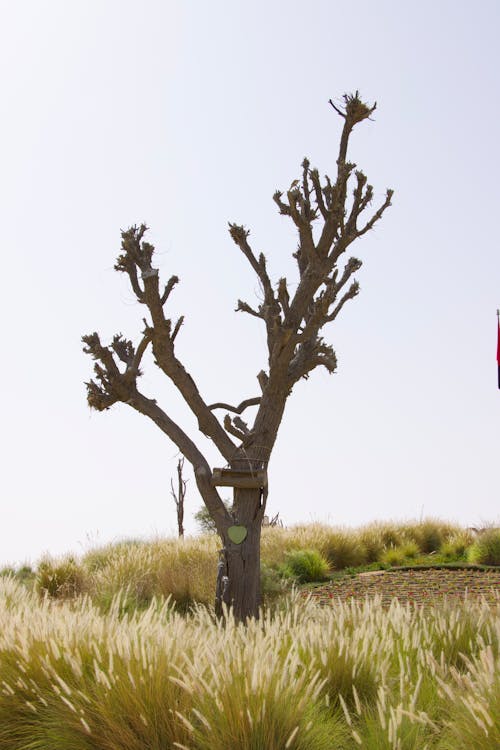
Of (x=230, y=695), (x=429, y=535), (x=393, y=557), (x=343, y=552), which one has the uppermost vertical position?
(x=429, y=535)

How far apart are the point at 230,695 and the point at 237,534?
5.76 m

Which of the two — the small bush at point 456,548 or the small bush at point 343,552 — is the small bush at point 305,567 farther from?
the small bush at point 456,548

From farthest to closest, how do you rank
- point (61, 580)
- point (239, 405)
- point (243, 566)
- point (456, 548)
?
1. point (456, 548)
2. point (61, 580)
3. point (239, 405)
4. point (243, 566)

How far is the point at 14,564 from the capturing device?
19375 millimetres

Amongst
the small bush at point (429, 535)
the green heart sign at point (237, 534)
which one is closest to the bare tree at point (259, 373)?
the green heart sign at point (237, 534)

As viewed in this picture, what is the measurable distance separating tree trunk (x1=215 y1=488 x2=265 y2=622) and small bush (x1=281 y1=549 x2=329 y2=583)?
511cm

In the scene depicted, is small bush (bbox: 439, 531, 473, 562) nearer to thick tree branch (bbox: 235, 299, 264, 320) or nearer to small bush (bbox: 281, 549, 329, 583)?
small bush (bbox: 281, 549, 329, 583)

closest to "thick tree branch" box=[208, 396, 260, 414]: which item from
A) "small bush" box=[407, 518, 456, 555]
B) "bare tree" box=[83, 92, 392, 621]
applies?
"bare tree" box=[83, 92, 392, 621]

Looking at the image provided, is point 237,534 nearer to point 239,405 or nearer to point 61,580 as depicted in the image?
point 239,405

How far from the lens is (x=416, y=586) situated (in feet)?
42.7

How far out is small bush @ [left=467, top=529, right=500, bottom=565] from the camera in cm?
1662

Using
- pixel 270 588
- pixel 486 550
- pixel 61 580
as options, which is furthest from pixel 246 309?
pixel 486 550

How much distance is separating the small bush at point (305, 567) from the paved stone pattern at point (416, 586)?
585 millimetres

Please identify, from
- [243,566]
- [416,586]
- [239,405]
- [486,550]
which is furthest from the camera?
[486,550]
